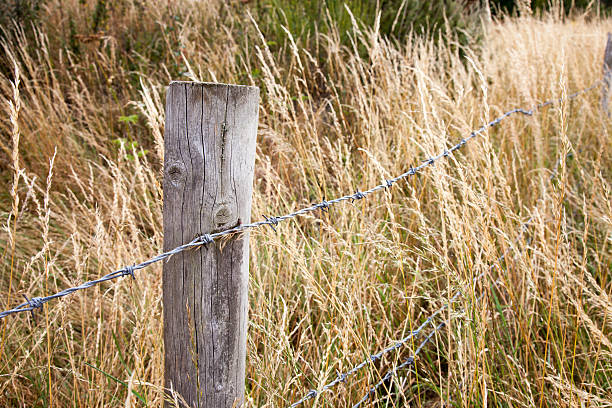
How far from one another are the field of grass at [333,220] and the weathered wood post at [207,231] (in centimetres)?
20

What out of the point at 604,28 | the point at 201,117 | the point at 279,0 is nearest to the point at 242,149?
the point at 201,117

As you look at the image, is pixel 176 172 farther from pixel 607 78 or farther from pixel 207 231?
pixel 607 78

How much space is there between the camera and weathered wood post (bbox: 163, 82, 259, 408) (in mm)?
1069

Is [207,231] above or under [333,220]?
above

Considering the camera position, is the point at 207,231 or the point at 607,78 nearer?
the point at 207,231

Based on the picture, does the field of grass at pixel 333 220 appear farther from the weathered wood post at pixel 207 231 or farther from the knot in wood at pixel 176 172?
the knot in wood at pixel 176 172

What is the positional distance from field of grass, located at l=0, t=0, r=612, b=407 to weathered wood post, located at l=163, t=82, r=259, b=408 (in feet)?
0.65

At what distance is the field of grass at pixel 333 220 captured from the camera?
60.5 inches

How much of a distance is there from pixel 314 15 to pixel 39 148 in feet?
10.4

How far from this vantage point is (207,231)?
A: 3.67 ft

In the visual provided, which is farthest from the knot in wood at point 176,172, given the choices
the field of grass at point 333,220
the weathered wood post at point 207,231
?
the field of grass at point 333,220

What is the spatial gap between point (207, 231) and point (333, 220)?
1598mm

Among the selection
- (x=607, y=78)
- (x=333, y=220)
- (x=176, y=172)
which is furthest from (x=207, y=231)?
(x=607, y=78)

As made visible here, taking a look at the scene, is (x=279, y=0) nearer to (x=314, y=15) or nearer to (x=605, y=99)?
(x=314, y=15)
